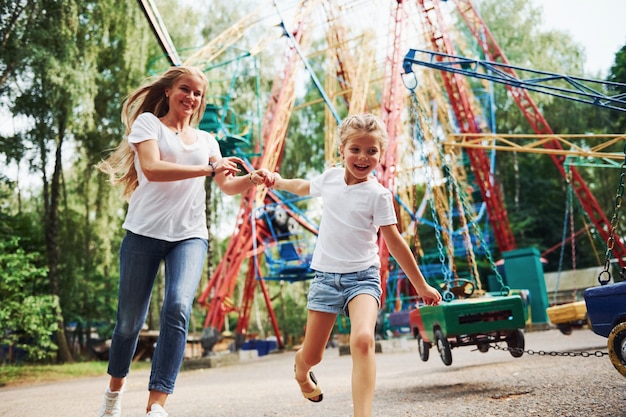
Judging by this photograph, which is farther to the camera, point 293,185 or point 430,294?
point 293,185

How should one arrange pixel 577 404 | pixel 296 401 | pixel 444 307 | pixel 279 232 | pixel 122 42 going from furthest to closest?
pixel 279 232 < pixel 122 42 < pixel 296 401 < pixel 444 307 < pixel 577 404

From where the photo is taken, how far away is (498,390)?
15.1 feet

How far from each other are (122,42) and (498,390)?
619 inches

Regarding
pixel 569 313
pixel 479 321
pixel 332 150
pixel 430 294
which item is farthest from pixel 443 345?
pixel 332 150

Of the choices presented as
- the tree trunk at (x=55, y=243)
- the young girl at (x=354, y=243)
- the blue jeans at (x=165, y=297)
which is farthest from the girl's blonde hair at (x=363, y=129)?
the tree trunk at (x=55, y=243)

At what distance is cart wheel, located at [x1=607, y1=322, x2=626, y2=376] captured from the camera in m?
3.74

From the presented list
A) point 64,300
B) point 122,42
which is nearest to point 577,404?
point 122,42

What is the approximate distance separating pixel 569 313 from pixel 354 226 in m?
7.29

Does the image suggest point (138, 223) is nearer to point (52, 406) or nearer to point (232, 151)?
point (52, 406)

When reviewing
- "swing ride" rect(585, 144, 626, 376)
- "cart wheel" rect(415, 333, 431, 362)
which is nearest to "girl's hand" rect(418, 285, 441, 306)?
"swing ride" rect(585, 144, 626, 376)

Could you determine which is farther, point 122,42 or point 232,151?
point 122,42

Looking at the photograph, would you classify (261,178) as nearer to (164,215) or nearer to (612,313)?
(164,215)

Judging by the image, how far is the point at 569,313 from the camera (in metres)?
8.92

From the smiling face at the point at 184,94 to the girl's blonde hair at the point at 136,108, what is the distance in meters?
0.03
